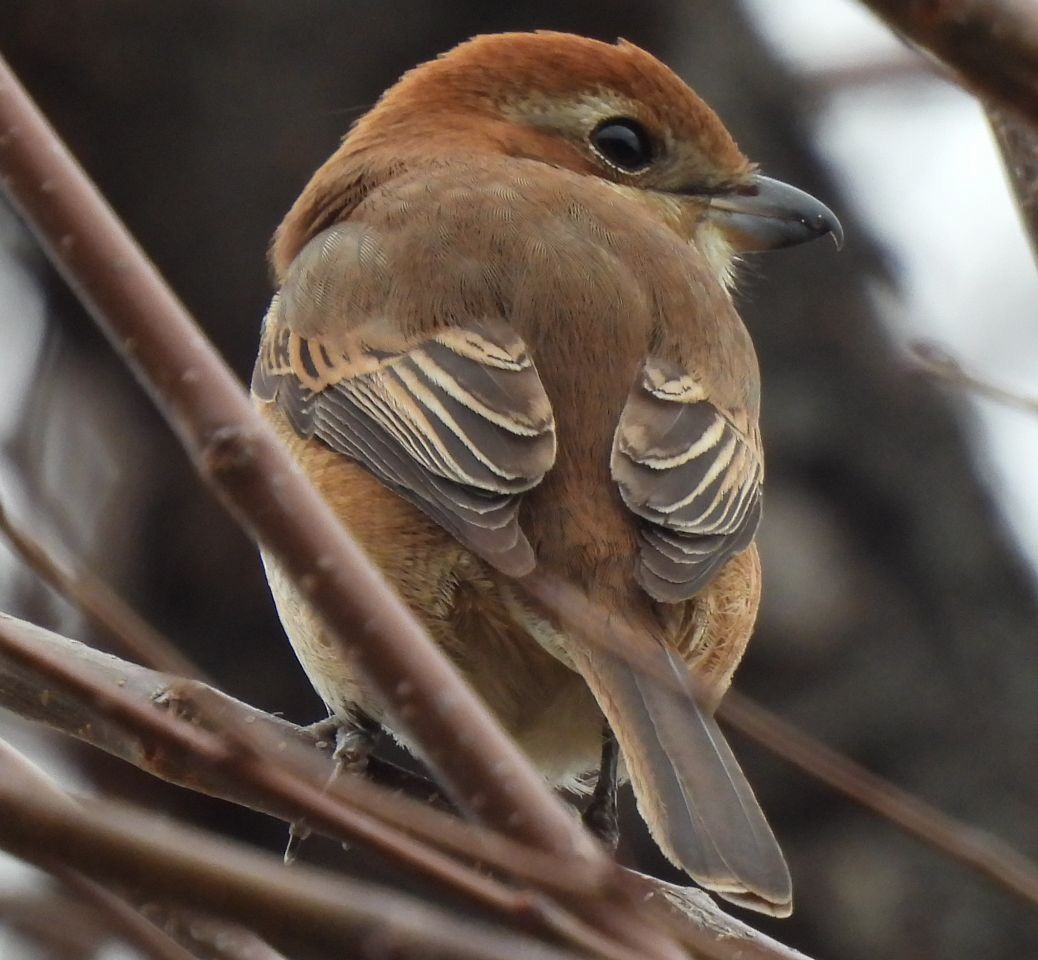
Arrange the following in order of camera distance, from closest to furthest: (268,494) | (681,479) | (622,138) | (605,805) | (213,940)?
(268,494), (213,940), (681,479), (605,805), (622,138)

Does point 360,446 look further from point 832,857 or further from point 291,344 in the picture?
point 832,857

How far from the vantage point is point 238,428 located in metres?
1.42

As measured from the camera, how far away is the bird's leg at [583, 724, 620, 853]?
3.33 metres

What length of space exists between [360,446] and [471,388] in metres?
0.24

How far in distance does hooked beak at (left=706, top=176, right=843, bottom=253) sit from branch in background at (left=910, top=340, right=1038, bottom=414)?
1.36 m

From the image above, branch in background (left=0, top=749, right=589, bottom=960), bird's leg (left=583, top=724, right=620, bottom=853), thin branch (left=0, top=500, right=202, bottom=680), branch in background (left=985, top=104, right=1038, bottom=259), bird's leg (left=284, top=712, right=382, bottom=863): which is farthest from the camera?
bird's leg (left=583, top=724, right=620, bottom=853)

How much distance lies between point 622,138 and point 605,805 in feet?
5.78

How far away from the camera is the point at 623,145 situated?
4.35 m

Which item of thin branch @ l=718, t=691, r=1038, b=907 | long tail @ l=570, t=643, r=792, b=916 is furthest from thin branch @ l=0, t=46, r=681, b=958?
long tail @ l=570, t=643, r=792, b=916

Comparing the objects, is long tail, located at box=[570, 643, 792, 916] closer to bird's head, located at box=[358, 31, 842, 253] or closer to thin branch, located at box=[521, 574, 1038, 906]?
thin branch, located at box=[521, 574, 1038, 906]

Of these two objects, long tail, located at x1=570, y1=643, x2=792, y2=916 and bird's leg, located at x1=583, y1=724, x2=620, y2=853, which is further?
bird's leg, located at x1=583, y1=724, x2=620, y2=853

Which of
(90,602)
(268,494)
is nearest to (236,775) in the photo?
(268,494)

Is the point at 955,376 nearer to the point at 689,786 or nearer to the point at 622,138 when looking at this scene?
the point at 689,786

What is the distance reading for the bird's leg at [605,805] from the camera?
333 centimetres
